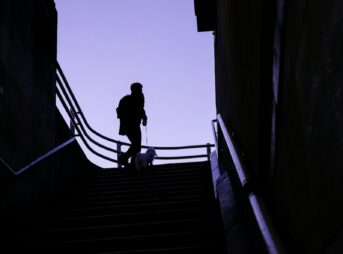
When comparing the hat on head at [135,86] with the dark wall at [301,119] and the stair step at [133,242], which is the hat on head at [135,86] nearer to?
the stair step at [133,242]

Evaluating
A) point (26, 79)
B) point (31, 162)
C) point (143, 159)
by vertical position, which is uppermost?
point (26, 79)

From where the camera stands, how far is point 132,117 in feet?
30.1

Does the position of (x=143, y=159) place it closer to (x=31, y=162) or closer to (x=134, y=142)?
(x=134, y=142)

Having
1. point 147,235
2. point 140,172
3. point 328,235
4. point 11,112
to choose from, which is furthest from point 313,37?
point 140,172

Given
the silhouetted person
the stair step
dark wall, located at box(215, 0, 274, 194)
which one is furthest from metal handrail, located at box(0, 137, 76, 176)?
dark wall, located at box(215, 0, 274, 194)

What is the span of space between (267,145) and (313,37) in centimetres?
107

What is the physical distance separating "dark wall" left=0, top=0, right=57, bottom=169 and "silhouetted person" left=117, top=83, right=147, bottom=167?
1666 millimetres

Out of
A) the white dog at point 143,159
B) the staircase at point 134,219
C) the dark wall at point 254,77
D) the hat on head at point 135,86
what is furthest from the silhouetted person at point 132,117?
the dark wall at point 254,77

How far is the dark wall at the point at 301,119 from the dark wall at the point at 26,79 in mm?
3572

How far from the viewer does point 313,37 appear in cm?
173

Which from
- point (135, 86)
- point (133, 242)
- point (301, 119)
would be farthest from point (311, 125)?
point (135, 86)

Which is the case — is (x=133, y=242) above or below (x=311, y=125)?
below

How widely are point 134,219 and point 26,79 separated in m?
2.60

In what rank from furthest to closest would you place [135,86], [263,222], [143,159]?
1. [135,86]
2. [143,159]
3. [263,222]
